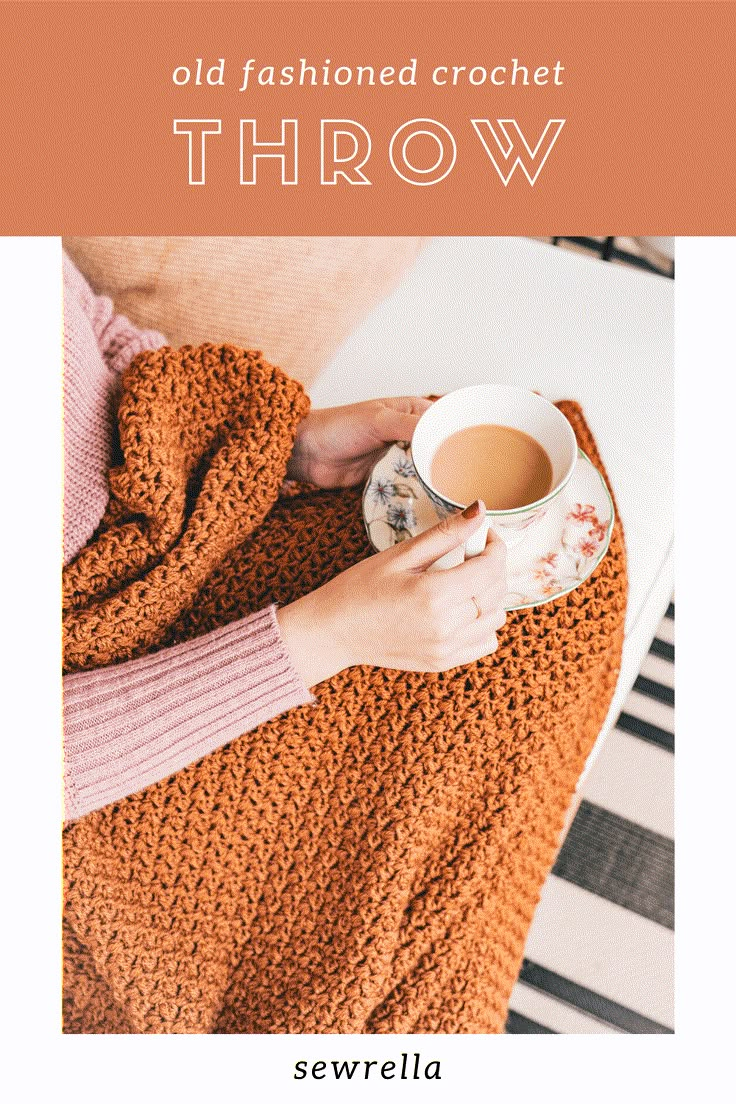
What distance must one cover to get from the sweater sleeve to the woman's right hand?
24 millimetres

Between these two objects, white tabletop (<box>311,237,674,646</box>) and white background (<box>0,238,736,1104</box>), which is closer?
white background (<box>0,238,736,1104</box>)

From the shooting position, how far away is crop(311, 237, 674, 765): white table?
3.05 feet

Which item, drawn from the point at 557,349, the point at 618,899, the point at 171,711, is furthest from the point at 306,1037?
the point at 557,349

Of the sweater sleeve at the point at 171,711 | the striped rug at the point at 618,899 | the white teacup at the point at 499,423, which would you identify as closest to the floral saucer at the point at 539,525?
the white teacup at the point at 499,423

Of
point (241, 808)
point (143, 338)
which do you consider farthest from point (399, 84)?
point (241, 808)

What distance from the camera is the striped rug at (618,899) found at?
108 centimetres

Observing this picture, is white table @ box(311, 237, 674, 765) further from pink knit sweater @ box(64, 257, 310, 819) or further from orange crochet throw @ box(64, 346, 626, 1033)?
pink knit sweater @ box(64, 257, 310, 819)

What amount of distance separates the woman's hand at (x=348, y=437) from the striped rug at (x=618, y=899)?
1.76ft

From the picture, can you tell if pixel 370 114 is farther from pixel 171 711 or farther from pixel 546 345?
pixel 171 711

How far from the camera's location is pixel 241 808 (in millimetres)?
728

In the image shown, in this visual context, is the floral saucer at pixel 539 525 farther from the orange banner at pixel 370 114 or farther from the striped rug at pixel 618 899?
the striped rug at pixel 618 899

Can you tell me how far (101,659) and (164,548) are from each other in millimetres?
112

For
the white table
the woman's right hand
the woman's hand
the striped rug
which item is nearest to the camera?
the woman's right hand

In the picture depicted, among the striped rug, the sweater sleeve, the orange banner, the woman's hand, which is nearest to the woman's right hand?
the sweater sleeve
